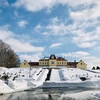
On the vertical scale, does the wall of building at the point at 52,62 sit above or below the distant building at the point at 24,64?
above

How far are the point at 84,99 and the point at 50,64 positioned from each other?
105 meters

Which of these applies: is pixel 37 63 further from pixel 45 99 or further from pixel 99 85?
pixel 45 99

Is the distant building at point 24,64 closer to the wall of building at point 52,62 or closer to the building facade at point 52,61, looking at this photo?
the building facade at point 52,61

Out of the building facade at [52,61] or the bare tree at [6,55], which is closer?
the bare tree at [6,55]

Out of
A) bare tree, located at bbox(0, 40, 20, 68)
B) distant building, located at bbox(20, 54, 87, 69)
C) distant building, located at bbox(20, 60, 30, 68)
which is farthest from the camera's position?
distant building, located at bbox(20, 54, 87, 69)

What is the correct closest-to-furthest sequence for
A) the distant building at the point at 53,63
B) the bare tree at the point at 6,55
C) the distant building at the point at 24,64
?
1. the bare tree at the point at 6,55
2. the distant building at the point at 24,64
3. the distant building at the point at 53,63

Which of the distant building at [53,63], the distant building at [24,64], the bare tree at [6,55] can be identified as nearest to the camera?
the bare tree at [6,55]

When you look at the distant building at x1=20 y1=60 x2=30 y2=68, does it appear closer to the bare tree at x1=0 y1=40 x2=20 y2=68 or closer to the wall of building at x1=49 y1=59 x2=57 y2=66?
the wall of building at x1=49 y1=59 x2=57 y2=66

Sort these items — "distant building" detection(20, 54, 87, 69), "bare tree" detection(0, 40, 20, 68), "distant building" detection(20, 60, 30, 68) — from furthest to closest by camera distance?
"distant building" detection(20, 54, 87, 69), "distant building" detection(20, 60, 30, 68), "bare tree" detection(0, 40, 20, 68)

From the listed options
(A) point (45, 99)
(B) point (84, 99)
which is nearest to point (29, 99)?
(A) point (45, 99)

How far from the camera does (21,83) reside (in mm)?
28672

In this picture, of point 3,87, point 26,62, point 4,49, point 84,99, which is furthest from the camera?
point 26,62

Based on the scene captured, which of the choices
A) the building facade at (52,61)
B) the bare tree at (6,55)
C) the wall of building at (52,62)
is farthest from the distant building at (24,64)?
the bare tree at (6,55)

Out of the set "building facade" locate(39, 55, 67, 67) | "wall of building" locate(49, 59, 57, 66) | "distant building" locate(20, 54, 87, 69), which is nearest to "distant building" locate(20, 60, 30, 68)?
"distant building" locate(20, 54, 87, 69)
